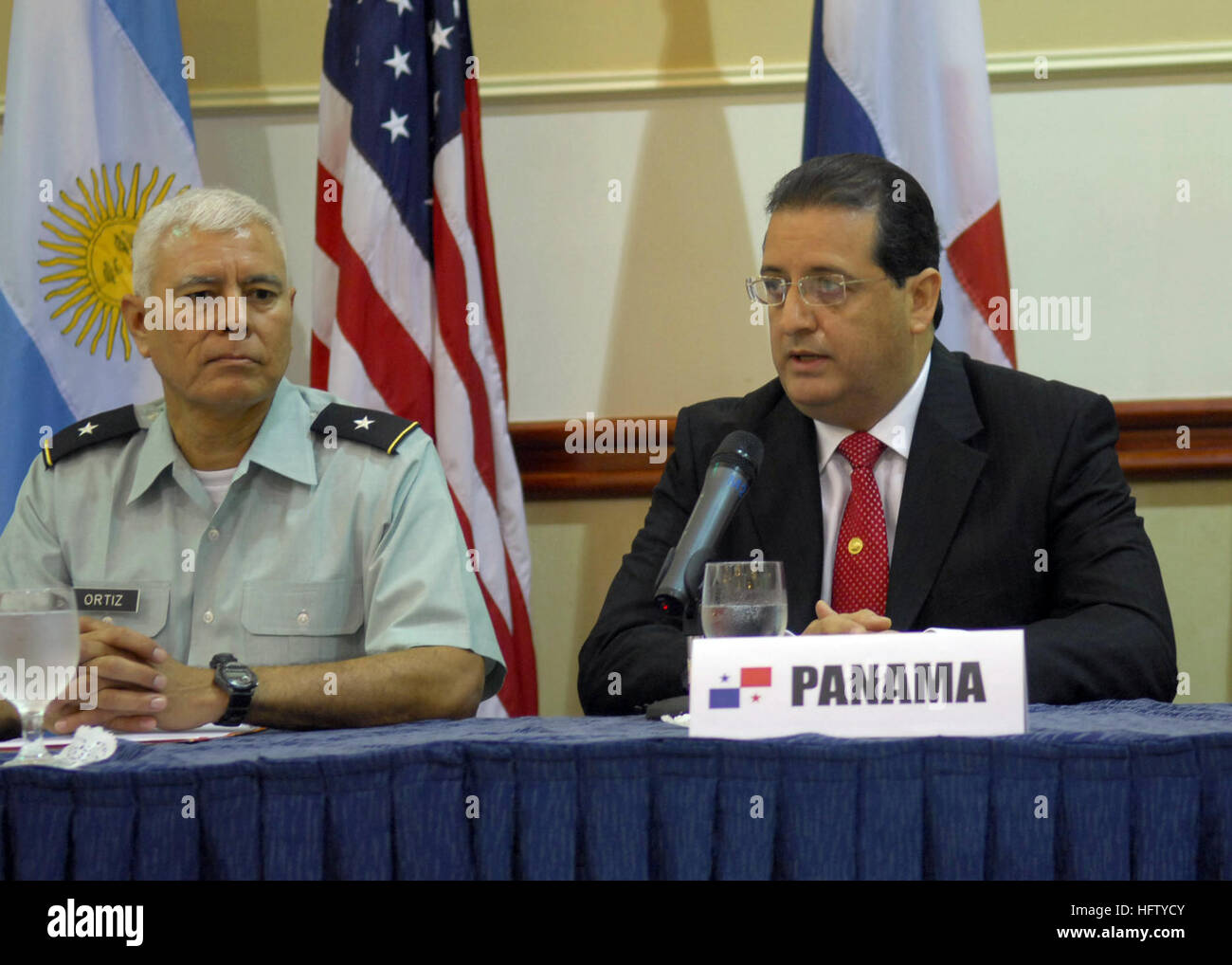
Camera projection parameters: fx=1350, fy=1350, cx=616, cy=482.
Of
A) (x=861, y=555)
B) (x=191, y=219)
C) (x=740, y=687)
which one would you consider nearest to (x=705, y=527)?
(x=740, y=687)

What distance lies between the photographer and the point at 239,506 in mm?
2084

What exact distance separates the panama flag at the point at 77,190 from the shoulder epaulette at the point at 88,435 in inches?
28.5

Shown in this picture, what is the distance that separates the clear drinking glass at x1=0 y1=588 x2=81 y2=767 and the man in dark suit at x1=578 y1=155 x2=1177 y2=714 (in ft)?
2.49

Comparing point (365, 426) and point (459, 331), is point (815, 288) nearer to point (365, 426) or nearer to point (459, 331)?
point (365, 426)

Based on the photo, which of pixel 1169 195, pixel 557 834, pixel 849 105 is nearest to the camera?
pixel 557 834

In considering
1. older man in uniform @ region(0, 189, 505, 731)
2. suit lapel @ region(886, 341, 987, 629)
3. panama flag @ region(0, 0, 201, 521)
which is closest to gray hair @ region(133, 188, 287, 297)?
older man in uniform @ region(0, 189, 505, 731)

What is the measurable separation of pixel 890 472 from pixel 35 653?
128 centimetres

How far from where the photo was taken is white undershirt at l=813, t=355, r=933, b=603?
2.05 metres

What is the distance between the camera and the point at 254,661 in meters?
2.01

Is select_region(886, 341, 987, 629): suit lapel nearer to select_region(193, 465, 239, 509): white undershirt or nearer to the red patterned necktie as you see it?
the red patterned necktie

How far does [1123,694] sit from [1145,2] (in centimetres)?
198

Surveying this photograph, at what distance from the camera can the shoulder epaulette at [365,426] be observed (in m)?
2.12
